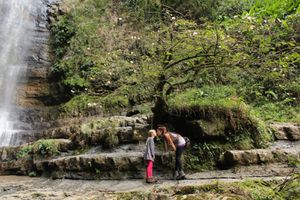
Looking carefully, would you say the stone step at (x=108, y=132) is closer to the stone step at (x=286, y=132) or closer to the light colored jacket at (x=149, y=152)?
the light colored jacket at (x=149, y=152)

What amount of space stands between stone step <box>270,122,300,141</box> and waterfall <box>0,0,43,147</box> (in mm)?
10373

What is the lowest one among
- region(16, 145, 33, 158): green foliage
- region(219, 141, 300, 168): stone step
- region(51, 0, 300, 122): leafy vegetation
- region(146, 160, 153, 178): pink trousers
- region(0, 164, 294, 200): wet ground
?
region(0, 164, 294, 200): wet ground

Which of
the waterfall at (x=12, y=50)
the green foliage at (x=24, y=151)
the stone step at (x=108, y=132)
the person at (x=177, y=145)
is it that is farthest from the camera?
the waterfall at (x=12, y=50)

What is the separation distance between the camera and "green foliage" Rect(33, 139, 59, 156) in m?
11.4

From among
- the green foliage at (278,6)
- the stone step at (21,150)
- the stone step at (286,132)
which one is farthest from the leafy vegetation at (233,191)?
the stone step at (21,150)

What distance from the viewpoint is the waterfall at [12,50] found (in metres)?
15.7

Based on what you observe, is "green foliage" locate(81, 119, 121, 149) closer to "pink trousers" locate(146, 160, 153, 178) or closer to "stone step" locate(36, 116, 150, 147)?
"stone step" locate(36, 116, 150, 147)

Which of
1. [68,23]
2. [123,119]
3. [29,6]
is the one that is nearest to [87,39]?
[68,23]

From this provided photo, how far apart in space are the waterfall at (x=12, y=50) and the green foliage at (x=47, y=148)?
3.15 metres

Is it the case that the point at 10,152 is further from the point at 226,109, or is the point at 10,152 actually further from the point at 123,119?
the point at 226,109

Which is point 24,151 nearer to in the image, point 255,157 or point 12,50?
point 255,157

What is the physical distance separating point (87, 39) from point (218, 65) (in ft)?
40.3

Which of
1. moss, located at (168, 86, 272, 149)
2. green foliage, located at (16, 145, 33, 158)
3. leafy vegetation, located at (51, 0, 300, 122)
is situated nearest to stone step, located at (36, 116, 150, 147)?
leafy vegetation, located at (51, 0, 300, 122)

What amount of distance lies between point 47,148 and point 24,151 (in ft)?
3.46
